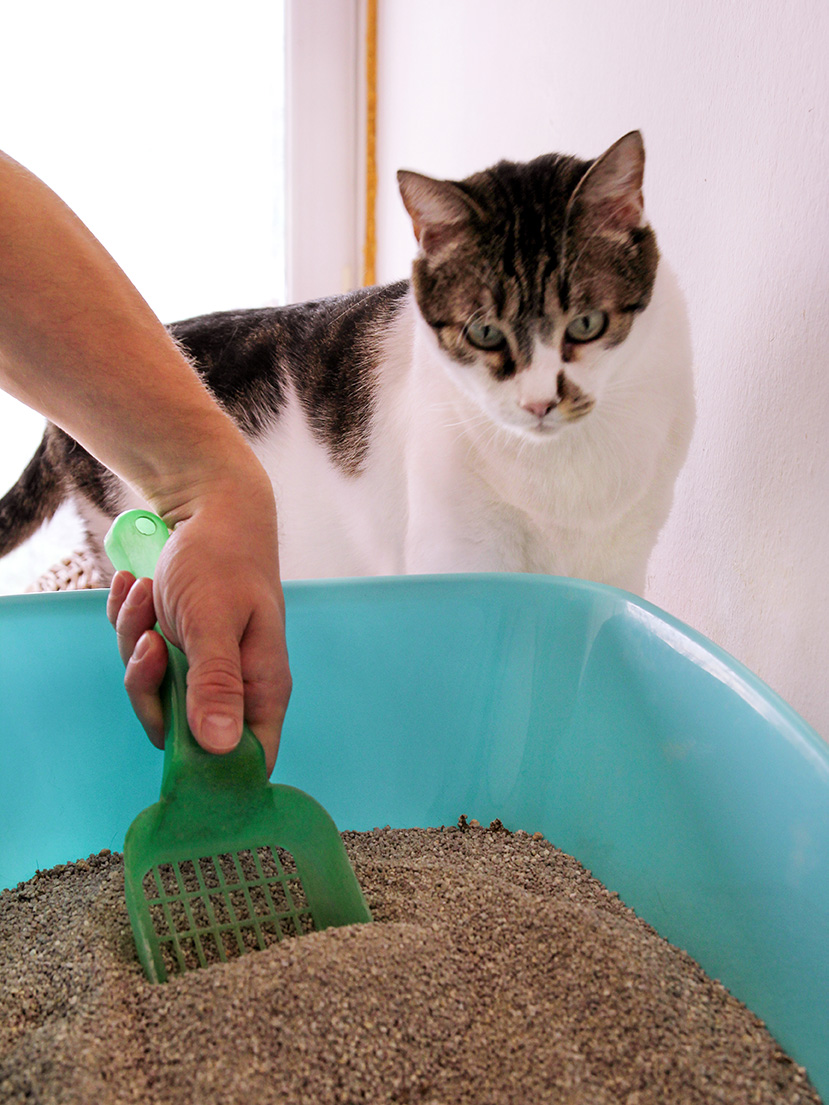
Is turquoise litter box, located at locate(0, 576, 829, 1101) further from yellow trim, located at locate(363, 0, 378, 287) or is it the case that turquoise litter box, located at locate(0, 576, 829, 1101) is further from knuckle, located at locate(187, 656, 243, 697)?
yellow trim, located at locate(363, 0, 378, 287)

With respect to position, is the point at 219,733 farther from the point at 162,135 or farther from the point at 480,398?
the point at 162,135

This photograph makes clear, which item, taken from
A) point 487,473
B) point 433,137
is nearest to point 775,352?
point 487,473

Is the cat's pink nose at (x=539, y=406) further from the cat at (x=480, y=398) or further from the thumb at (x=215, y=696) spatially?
the thumb at (x=215, y=696)

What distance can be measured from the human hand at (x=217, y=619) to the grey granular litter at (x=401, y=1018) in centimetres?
15

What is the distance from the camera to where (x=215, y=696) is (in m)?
0.59

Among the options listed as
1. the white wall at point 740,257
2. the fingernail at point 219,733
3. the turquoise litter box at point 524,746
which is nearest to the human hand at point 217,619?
the fingernail at point 219,733

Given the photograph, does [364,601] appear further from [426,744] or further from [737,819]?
[737,819]

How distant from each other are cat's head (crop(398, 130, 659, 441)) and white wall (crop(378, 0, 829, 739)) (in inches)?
5.5

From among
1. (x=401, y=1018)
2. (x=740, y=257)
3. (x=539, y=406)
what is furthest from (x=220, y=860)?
(x=740, y=257)

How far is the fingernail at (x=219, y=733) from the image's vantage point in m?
0.58

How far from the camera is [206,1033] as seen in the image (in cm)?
49

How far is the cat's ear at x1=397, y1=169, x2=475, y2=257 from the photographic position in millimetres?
848

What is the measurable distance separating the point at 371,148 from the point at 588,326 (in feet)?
5.63

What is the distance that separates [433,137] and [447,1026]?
175 centimetres
